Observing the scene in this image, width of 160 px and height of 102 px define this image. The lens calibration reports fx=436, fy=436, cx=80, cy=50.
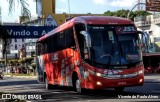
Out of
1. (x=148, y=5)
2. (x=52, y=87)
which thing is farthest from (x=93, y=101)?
(x=148, y=5)

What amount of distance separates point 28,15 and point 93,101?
3.93 metres

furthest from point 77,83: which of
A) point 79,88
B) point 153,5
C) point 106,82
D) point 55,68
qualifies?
point 153,5

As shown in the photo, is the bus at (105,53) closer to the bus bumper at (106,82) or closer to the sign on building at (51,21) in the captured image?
the bus bumper at (106,82)

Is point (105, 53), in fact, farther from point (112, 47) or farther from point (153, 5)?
point (153, 5)

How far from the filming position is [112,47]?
1759cm

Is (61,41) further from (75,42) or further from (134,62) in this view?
(134,62)

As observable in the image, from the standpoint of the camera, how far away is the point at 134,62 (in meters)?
17.6

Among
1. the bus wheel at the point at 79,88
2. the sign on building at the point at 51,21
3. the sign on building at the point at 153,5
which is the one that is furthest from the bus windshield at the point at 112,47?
the sign on building at the point at 153,5

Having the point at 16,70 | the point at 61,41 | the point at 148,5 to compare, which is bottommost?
the point at 16,70

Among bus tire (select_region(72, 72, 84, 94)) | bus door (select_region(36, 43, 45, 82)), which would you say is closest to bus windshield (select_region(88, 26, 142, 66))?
bus tire (select_region(72, 72, 84, 94))

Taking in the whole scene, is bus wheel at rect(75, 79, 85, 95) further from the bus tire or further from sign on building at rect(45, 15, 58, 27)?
sign on building at rect(45, 15, 58, 27)

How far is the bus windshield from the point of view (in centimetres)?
1742

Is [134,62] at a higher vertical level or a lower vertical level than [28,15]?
lower

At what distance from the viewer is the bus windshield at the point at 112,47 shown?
1742 cm
